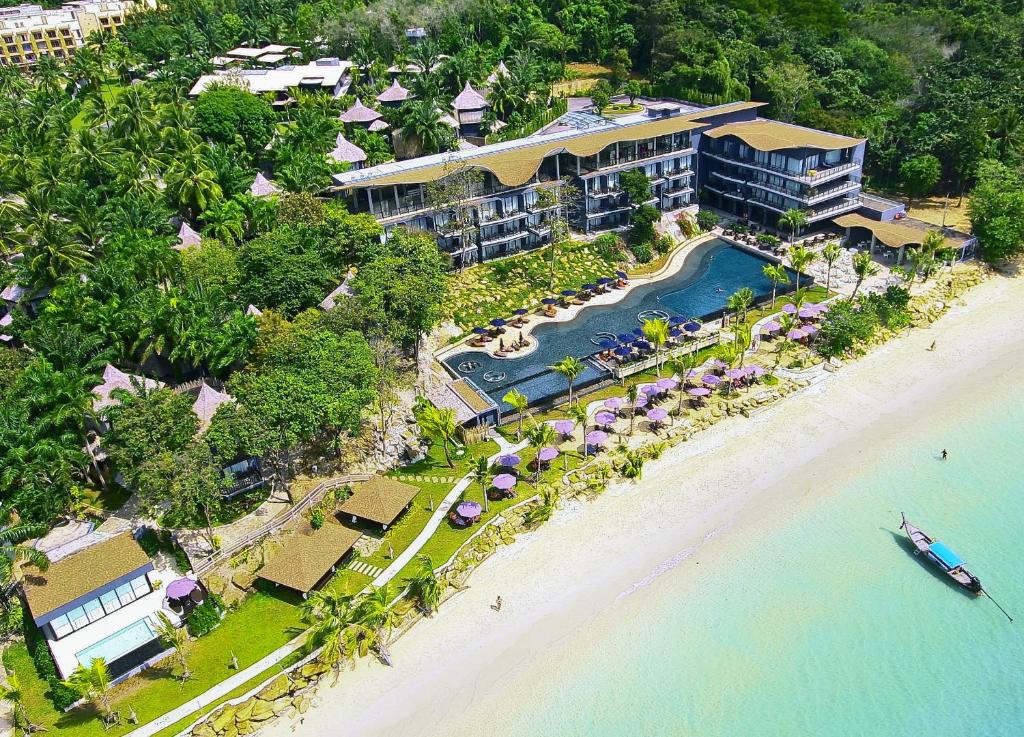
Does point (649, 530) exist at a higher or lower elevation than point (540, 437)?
lower

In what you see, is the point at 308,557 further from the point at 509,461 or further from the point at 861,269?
the point at 861,269

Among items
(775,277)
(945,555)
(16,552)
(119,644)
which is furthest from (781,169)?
(16,552)

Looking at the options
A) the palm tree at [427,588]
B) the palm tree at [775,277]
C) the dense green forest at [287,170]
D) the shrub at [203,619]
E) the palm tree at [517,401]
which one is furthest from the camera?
the palm tree at [775,277]

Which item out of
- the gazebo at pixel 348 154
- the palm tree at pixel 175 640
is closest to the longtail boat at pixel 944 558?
the palm tree at pixel 175 640

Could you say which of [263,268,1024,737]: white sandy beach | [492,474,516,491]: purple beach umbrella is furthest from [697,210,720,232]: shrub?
[492,474,516,491]: purple beach umbrella

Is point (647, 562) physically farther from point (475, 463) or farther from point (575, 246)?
point (575, 246)

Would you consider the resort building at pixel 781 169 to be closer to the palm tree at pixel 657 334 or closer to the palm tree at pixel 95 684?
the palm tree at pixel 657 334

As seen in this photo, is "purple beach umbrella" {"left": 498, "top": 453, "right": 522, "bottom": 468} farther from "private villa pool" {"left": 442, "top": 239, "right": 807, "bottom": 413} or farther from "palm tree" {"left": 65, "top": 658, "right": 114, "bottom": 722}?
"palm tree" {"left": 65, "top": 658, "right": 114, "bottom": 722}
